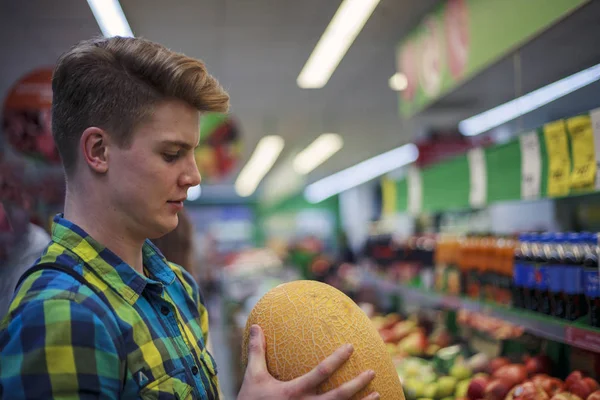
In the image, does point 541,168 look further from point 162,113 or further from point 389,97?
point 389,97

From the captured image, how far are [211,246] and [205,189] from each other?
5.66 m

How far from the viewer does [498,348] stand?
298cm

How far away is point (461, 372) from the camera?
2.89 meters

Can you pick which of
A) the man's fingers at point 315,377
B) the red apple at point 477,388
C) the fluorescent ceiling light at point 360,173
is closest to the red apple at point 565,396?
the red apple at point 477,388

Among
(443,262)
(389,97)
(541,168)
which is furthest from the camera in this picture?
(389,97)

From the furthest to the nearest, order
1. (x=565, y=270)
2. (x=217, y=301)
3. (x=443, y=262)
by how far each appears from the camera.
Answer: (x=217, y=301), (x=443, y=262), (x=565, y=270)

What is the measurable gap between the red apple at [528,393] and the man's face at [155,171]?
1.70 meters

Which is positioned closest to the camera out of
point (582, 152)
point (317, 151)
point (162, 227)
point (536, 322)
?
point (162, 227)

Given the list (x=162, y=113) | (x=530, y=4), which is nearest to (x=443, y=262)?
(x=530, y=4)

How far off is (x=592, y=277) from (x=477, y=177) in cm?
151

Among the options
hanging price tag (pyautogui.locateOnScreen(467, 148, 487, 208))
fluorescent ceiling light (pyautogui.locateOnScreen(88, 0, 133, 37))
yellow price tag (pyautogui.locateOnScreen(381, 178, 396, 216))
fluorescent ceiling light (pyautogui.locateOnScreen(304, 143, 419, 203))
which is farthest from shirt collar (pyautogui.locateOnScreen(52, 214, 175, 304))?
fluorescent ceiling light (pyautogui.locateOnScreen(304, 143, 419, 203))

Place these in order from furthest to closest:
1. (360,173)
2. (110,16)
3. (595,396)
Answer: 1. (360,173)
2. (110,16)
3. (595,396)

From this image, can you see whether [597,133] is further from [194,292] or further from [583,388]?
[194,292]

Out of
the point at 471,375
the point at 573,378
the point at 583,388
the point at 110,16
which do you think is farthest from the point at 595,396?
the point at 110,16
